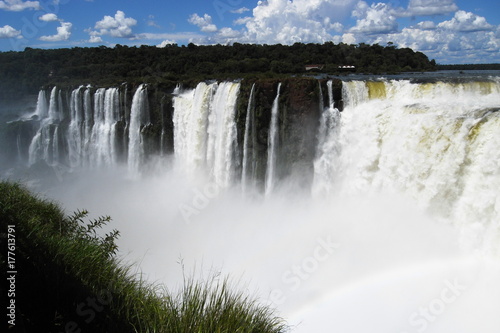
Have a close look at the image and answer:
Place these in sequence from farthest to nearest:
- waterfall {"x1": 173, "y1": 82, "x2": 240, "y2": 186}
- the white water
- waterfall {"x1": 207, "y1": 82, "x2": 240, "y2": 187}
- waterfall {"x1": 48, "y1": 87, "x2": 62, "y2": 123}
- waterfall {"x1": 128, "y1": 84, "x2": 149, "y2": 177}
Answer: waterfall {"x1": 48, "y1": 87, "x2": 62, "y2": 123}
waterfall {"x1": 128, "y1": 84, "x2": 149, "y2": 177}
waterfall {"x1": 173, "y1": 82, "x2": 240, "y2": 186}
waterfall {"x1": 207, "y1": 82, "x2": 240, "y2": 187}
the white water

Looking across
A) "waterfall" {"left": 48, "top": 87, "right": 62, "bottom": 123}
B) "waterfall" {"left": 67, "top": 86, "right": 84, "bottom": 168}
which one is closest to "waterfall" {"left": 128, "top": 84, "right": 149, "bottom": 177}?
"waterfall" {"left": 67, "top": 86, "right": 84, "bottom": 168}

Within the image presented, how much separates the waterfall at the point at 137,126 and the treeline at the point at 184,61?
913 centimetres

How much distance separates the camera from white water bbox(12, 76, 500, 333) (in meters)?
8.57

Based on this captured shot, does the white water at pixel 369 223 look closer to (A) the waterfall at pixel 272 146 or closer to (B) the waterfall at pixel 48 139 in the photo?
(A) the waterfall at pixel 272 146

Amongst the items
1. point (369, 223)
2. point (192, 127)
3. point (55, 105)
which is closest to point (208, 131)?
point (192, 127)

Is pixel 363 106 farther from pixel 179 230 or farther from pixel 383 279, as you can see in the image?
pixel 179 230

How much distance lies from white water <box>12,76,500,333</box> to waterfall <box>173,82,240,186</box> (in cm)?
9

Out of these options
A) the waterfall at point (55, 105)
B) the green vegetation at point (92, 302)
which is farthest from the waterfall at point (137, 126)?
the green vegetation at point (92, 302)

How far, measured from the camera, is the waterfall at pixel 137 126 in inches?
832

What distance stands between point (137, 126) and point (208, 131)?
5290 mm

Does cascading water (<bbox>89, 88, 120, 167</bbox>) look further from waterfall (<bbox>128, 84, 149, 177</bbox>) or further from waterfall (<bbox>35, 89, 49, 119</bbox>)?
waterfall (<bbox>35, 89, 49, 119</bbox>)

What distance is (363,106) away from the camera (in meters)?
14.0

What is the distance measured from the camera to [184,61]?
35.9m

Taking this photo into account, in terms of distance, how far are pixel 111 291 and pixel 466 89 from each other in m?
13.2
